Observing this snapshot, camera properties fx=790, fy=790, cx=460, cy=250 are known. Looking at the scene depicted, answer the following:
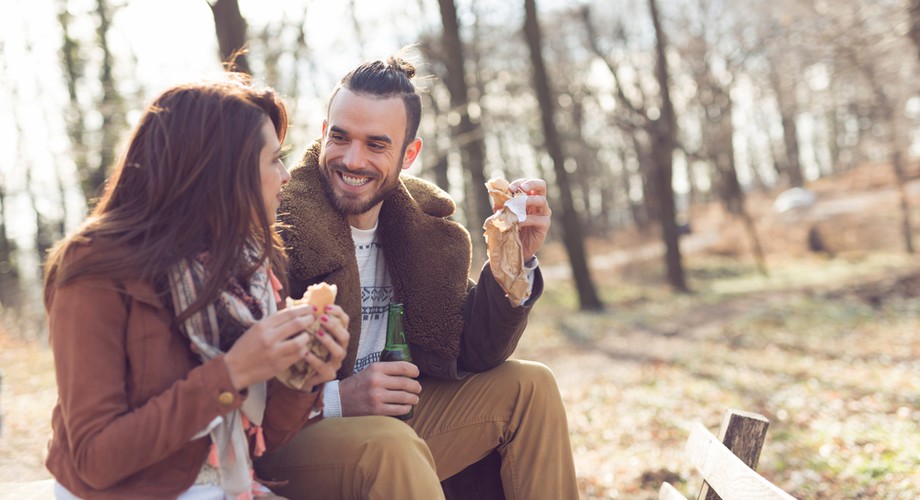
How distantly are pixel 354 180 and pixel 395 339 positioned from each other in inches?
24.0

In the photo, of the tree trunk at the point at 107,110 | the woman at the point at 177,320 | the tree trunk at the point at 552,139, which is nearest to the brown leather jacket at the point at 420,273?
the woman at the point at 177,320

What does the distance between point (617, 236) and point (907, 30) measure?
77.5ft

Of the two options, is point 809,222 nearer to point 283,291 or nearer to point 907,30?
point 907,30

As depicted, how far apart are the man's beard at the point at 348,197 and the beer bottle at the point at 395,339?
0.40 metres

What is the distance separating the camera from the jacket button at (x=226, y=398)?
1.70m

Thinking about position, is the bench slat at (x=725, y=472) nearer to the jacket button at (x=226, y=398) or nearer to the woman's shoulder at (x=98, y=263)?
the jacket button at (x=226, y=398)

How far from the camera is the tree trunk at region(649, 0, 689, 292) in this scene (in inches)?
688

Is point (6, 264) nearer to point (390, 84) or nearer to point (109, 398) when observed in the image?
point (390, 84)

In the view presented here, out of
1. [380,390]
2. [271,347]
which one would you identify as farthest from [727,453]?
[271,347]

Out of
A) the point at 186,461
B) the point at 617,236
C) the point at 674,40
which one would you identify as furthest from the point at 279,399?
the point at 617,236

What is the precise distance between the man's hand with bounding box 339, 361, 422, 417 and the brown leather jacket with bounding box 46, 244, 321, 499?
0.73m

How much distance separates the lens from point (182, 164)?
5.95ft

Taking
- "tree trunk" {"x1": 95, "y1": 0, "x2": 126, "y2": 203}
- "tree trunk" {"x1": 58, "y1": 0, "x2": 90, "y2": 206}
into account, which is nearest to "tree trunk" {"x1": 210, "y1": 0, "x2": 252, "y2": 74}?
"tree trunk" {"x1": 95, "y1": 0, "x2": 126, "y2": 203}

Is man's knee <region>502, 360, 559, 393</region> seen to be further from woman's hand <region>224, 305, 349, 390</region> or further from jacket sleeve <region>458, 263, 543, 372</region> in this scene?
woman's hand <region>224, 305, 349, 390</region>
